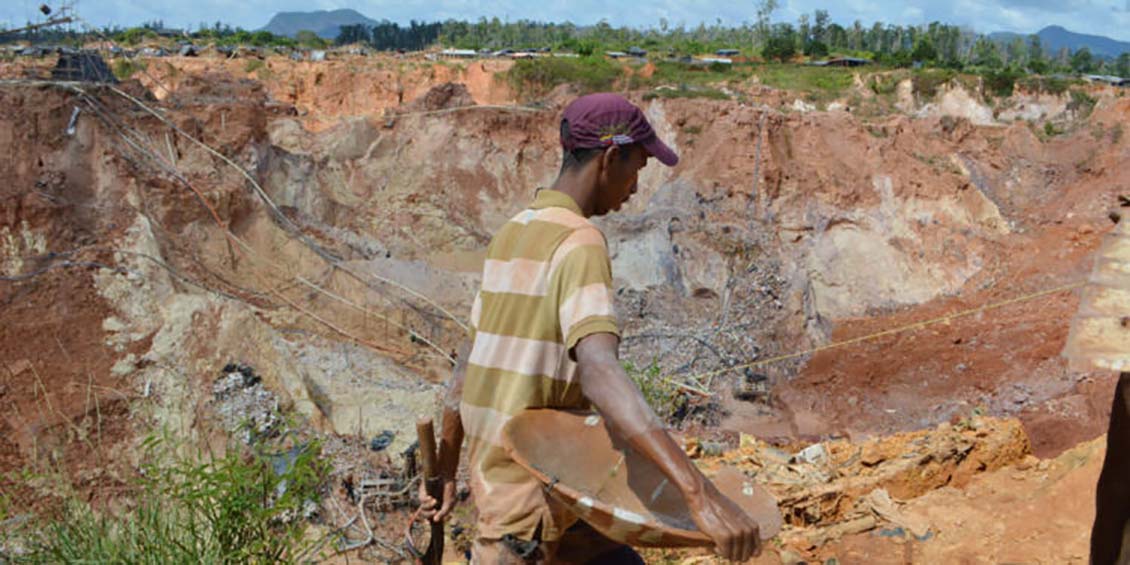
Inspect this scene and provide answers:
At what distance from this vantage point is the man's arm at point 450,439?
7.77ft

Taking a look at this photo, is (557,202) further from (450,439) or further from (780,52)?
(780,52)

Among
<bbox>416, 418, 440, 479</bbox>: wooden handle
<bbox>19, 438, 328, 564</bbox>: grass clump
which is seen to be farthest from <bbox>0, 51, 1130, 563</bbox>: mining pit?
<bbox>416, 418, 440, 479</bbox>: wooden handle

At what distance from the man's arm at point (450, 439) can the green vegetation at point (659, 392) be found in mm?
3810

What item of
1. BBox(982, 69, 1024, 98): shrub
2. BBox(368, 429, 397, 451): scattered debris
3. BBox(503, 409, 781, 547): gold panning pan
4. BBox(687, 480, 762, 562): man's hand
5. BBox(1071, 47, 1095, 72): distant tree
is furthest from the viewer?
BBox(1071, 47, 1095, 72): distant tree

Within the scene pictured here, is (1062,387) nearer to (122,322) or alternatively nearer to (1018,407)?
(1018,407)

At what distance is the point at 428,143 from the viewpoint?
16.2 m

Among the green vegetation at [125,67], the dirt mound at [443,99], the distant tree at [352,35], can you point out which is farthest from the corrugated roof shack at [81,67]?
the distant tree at [352,35]

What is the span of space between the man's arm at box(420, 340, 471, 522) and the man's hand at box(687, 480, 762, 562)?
0.84 metres

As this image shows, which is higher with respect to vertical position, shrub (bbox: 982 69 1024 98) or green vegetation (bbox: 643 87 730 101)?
shrub (bbox: 982 69 1024 98)

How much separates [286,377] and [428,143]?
378 inches

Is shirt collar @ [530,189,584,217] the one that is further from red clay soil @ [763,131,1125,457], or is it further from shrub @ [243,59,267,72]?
shrub @ [243,59,267,72]

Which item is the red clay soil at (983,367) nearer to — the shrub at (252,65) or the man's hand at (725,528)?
the man's hand at (725,528)

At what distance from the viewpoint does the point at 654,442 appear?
64.0 inches

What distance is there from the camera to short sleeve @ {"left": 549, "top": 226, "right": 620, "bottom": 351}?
1.76m
